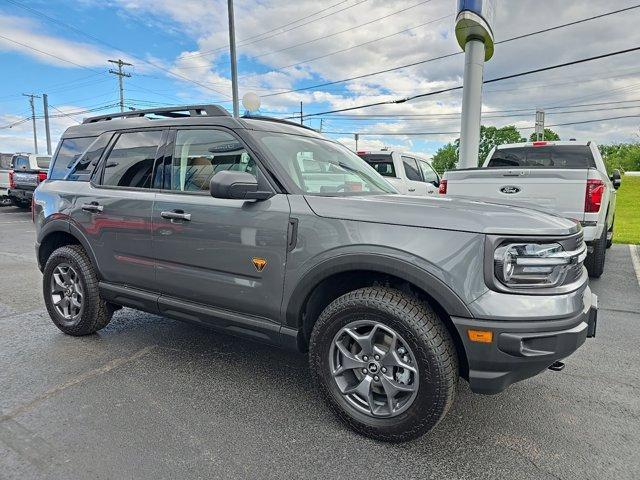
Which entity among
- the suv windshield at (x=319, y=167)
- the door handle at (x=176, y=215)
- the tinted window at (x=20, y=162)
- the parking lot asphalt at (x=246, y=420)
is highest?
the tinted window at (x=20, y=162)

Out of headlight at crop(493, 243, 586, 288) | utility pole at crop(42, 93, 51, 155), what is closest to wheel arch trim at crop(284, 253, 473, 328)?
headlight at crop(493, 243, 586, 288)

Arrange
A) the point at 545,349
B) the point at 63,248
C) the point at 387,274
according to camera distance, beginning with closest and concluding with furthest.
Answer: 1. the point at 545,349
2. the point at 387,274
3. the point at 63,248

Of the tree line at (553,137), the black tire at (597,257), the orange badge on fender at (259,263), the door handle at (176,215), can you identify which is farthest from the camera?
the tree line at (553,137)

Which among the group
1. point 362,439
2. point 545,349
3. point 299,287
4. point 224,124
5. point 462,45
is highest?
point 462,45

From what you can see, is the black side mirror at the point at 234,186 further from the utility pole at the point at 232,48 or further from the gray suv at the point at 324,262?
the utility pole at the point at 232,48

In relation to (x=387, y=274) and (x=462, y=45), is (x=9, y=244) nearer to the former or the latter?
(x=387, y=274)

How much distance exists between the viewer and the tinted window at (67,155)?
421cm

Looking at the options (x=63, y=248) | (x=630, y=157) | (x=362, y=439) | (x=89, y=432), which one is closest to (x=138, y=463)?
(x=89, y=432)

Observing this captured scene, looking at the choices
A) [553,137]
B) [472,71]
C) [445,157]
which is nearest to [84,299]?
[472,71]

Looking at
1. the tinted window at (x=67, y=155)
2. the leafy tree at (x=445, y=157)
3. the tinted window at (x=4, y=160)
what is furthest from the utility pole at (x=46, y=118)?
the leafy tree at (x=445, y=157)

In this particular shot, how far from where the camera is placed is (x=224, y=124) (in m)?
3.25

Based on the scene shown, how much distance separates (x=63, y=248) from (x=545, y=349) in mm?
3939

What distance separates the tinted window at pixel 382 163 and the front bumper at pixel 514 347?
7.98m

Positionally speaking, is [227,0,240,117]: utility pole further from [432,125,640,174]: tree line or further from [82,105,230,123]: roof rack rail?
[432,125,640,174]: tree line
